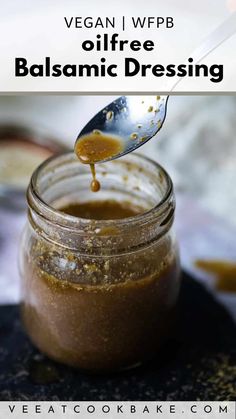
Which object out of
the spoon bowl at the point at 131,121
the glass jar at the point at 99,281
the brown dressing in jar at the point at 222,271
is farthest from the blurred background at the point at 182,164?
the spoon bowl at the point at 131,121

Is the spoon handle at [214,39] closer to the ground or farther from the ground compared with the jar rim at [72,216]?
farther from the ground

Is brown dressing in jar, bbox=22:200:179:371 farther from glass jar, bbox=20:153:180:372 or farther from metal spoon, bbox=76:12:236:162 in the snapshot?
metal spoon, bbox=76:12:236:162

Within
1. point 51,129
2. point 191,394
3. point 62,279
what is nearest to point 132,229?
point 62,279

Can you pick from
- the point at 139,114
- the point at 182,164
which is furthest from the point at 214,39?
the point at 182,164

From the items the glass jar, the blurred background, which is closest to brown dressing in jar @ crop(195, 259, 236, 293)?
the blurred background

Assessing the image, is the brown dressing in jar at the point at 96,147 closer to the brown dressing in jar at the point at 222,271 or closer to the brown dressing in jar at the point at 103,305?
the brown dressing in jar at the point at 103,305

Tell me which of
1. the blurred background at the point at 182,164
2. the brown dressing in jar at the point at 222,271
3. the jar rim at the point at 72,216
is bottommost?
the brown dressing in jar at the point at 222,271
